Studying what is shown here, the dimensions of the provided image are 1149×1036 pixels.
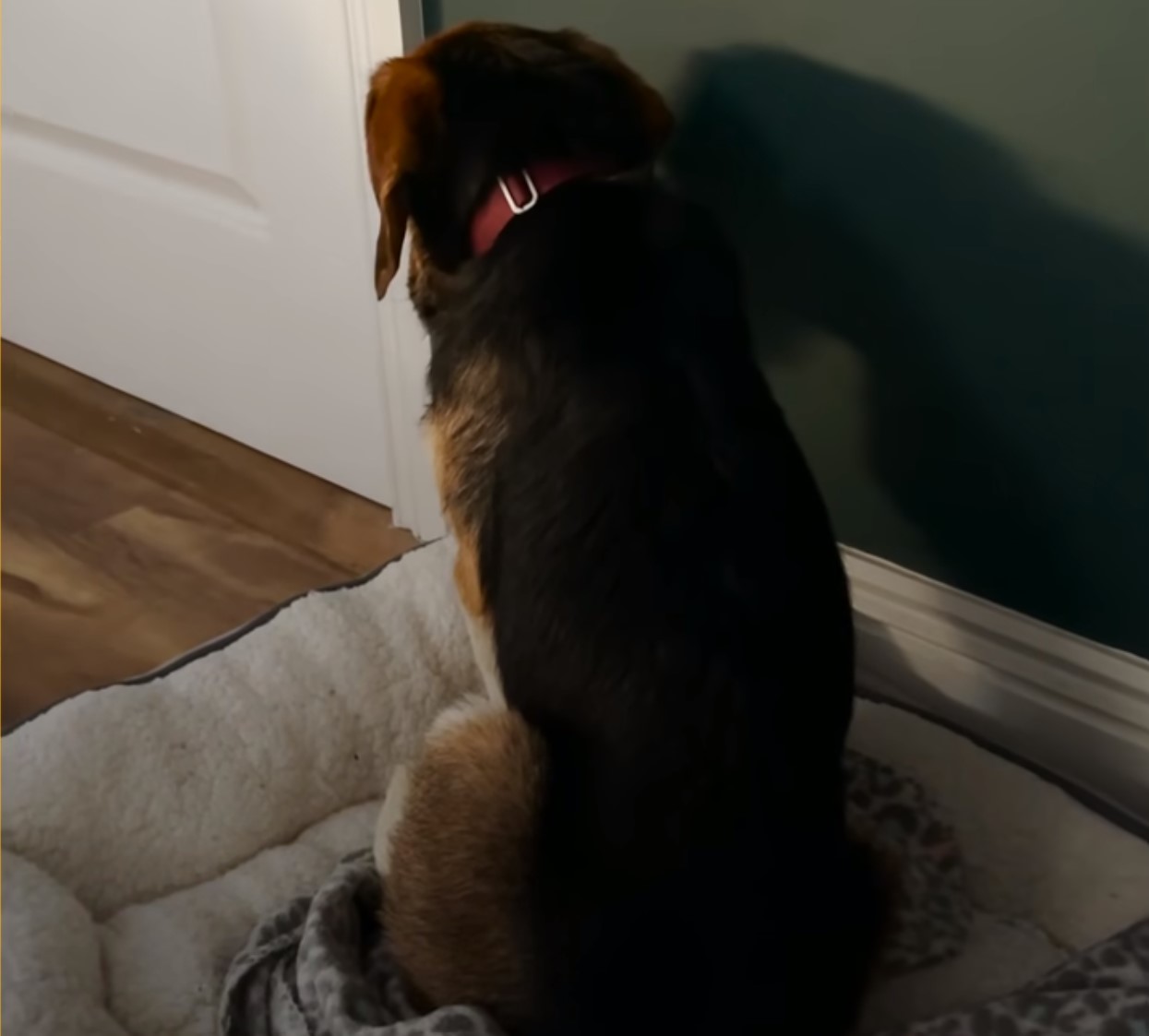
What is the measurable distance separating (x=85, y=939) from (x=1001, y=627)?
1027 mm

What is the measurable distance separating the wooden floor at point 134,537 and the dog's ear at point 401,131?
0.91 meters

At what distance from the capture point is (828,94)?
1.45m

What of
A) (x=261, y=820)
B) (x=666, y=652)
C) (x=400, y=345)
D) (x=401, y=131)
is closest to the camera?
(x=666, y=652)

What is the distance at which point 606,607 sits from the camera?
1.14 metres

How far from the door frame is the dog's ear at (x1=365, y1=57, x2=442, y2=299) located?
0.29 metres

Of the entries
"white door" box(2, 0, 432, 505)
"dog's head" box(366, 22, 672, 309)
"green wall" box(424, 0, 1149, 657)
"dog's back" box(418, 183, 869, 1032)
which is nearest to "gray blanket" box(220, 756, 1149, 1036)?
"dog's back" box(418, 183, 869, 1032)

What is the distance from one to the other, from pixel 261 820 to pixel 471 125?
0.80 m

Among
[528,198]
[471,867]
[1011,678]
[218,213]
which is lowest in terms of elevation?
[1011,678]

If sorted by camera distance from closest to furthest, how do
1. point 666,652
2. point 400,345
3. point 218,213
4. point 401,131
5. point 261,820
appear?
point 666,652
point 401,131
point 261,820
point 400,345
point 218,213

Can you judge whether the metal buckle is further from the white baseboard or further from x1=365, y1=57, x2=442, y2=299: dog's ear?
the white baseboard

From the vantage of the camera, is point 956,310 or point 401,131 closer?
point 401,131

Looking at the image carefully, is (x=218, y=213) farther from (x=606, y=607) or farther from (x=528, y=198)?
(x=606, y=607)

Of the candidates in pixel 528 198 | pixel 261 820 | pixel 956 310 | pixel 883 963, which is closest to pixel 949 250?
pixel 956 310

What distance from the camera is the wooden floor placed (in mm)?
1980
